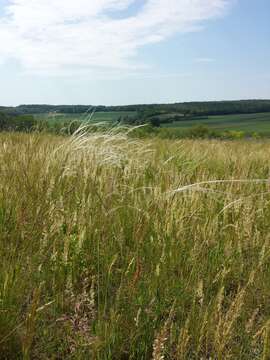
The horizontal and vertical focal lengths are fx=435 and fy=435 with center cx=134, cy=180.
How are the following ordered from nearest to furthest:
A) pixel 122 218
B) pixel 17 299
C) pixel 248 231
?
pixel 17 299 < pixel 248 231 < pixel 122 218

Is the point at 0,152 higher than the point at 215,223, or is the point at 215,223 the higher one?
the point at 0,152

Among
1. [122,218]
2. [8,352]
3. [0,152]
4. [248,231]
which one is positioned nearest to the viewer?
[8,352]

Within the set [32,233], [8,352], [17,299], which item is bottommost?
[8,352]

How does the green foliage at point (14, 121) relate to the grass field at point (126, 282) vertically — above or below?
above

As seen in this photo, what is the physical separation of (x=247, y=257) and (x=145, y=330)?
848mm

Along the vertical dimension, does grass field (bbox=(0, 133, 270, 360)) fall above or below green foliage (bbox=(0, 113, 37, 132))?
below

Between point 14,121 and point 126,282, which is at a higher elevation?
point 14,121

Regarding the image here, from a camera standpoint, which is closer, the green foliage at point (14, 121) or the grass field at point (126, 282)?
the grass field at point (126, 282)

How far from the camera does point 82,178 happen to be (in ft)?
9.11

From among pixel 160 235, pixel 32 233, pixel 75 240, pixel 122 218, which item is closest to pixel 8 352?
pixel 32 233

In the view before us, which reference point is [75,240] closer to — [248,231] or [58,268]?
[58,268]

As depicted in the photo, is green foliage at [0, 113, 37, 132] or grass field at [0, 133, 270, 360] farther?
green foliage at [0, 113, 37, 132]

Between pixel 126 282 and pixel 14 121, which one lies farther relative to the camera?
pixel 14 121

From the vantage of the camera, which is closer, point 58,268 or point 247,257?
point 58,268
